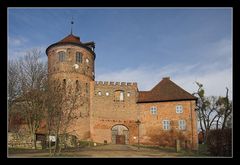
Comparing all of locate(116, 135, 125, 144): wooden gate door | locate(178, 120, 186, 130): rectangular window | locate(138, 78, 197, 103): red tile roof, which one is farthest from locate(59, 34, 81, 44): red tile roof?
locate(178, 120, 186, 130): rectangular window

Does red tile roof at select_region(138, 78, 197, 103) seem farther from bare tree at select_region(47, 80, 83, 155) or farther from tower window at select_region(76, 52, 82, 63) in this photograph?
bare tree at select_region(47, 80, 83, 155)

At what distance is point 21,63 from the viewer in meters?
28.8

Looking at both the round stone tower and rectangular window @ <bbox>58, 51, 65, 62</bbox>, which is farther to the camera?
rectangular window @ <bbox>58, 51, 65, 62</bbox>

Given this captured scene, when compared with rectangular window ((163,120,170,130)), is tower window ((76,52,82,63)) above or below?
above

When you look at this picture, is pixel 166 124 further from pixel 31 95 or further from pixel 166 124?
pixel 31 95

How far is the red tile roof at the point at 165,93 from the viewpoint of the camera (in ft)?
114

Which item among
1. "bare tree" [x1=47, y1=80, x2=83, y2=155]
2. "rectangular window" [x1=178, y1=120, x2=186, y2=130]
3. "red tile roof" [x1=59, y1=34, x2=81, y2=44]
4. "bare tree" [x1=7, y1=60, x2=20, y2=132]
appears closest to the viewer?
"bare tree" [x1=47, y1=80, x2=83, y2=155]

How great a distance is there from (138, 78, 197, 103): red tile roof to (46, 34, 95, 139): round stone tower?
7.11m

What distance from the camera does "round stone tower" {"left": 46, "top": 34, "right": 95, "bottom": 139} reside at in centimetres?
3534

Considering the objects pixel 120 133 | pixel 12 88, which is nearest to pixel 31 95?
pixel 12 88
